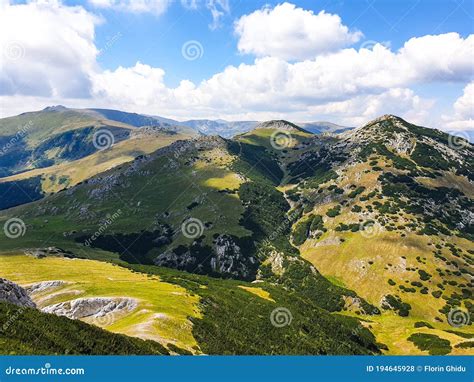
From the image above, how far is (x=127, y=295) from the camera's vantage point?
5894 centimetres

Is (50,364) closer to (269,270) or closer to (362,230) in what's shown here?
(269,270)

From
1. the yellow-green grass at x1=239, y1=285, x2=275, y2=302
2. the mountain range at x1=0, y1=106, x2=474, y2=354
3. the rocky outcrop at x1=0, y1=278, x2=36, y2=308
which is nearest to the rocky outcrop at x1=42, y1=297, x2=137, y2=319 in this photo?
the mountain range at x1=0, y1=106, x2=474, y2=354

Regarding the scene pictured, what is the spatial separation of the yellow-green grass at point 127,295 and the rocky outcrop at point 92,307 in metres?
1.65

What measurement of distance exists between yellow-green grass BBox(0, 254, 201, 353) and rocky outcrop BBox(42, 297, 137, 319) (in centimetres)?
165

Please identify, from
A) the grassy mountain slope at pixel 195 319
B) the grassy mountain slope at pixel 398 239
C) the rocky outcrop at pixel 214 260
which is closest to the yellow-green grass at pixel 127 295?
the grassy mountain slope at pixel 195 319

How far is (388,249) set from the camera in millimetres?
137250

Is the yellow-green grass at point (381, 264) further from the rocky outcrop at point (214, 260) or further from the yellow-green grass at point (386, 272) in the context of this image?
the rocky outcrop at point (214, 260)

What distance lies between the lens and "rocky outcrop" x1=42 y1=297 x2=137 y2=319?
2125 inches

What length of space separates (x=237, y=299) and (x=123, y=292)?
98.7ft

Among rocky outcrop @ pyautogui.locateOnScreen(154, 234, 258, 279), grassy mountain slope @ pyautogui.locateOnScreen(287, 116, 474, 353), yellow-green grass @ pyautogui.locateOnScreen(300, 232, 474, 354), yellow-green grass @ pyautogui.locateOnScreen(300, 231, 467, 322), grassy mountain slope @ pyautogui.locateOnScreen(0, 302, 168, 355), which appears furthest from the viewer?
rocky outcrop @ pyautogui.locateOnScreen(154, 234, 258, 279)

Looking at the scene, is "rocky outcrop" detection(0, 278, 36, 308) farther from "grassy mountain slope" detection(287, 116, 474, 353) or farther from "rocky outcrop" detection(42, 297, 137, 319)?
"grassy mountain slope" detection(287, 116, 474, 353)

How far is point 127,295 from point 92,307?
5.56 m

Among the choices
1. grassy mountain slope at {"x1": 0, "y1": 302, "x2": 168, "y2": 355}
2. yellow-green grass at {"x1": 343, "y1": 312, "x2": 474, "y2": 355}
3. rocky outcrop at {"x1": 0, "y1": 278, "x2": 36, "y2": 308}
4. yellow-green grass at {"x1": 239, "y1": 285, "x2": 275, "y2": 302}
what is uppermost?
grassy mountain slope at {"x1": 0, "y1": 302, "x2": 168, "y2": 355}

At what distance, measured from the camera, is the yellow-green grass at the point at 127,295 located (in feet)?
149
